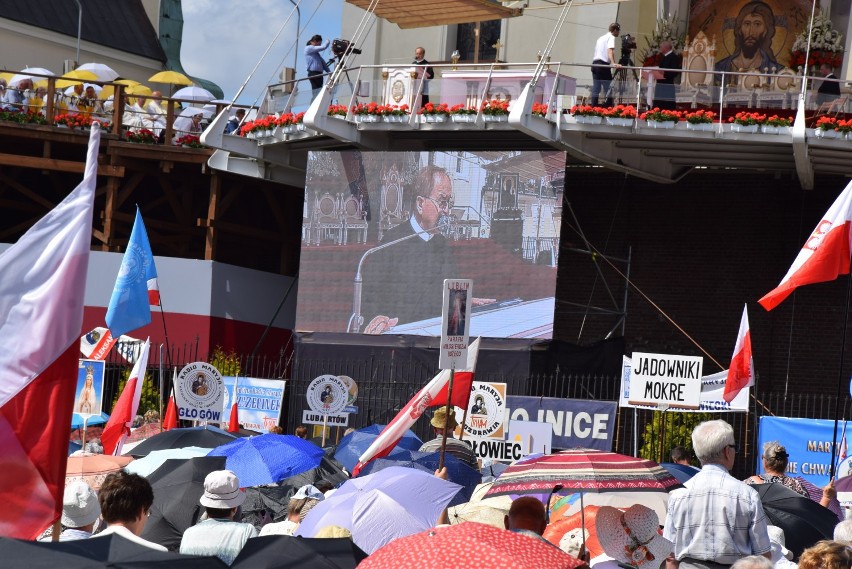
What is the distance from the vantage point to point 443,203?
27.2m

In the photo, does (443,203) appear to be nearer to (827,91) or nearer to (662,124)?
(662,124)

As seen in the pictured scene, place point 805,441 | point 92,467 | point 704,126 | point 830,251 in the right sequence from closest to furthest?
1. point 92,467
2. point 830,251
3. point 805,441
4. point 704,126

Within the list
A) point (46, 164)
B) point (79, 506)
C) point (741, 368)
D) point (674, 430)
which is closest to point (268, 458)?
point (79, 506)

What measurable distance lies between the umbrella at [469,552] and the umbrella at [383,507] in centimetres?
369

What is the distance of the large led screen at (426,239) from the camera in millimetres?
26344

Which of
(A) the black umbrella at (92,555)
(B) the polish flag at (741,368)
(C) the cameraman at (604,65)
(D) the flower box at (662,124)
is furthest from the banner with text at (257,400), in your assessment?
(A) the black umbrella at (92,555)

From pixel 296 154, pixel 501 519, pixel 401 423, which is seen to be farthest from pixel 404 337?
pixel 501 519

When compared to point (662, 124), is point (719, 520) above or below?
below

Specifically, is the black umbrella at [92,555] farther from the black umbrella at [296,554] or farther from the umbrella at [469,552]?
the umbrella at [469,552]

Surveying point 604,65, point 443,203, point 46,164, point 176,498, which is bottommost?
point 176,498

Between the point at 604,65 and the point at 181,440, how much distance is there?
1372cm

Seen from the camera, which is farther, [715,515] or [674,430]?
[674,430]

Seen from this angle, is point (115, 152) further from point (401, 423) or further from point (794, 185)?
point (401, 423)

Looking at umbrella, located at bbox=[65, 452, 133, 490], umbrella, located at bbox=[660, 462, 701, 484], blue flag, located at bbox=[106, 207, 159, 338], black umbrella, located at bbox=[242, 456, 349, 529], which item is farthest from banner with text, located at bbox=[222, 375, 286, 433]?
umbrella, located at bbox=[660, 462, 701, 484]
